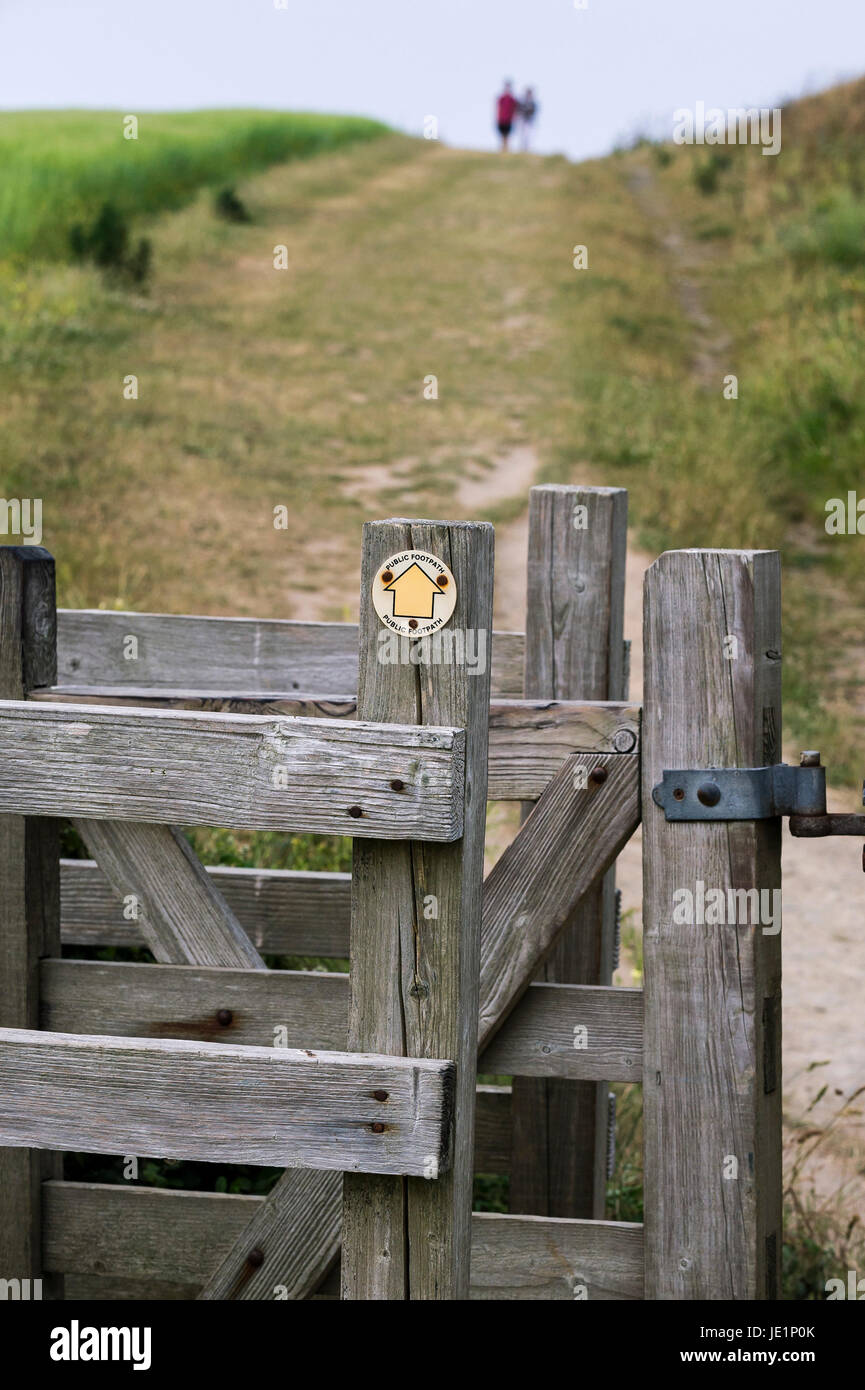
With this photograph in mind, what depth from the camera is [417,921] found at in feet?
6.14

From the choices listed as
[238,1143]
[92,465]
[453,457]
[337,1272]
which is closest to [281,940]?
[337,1272]

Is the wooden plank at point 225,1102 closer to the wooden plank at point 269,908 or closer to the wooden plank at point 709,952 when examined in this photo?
the wooden plank at point 709,952

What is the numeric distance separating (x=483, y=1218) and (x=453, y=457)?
36.4 feet

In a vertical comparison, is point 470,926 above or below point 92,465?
below

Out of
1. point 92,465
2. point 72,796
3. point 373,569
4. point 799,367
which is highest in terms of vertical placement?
point 799,367

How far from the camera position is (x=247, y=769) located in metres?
1.84

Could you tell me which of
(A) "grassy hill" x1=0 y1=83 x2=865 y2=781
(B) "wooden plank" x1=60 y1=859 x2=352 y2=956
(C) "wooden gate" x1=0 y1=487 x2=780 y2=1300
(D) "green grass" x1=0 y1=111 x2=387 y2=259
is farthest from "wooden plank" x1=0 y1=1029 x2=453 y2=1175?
(D) "green grass" x1=0 y1=111 x2=387 y2=259

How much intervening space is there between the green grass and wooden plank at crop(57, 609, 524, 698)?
55.9 ft

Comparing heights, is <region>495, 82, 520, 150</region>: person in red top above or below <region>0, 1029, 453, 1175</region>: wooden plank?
above

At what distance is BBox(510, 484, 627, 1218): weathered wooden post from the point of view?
290 centimetres

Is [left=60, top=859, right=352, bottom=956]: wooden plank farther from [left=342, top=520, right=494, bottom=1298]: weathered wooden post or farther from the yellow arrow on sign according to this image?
the yellow arrow on sign

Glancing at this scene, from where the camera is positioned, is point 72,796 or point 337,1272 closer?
point 72,796

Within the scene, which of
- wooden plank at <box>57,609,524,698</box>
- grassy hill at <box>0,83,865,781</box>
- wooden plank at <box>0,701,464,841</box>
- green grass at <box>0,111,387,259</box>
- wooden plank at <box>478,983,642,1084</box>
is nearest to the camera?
wooden plank at <box>0,701,464,841</box>

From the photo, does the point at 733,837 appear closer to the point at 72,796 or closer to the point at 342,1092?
the point at 342,1092
